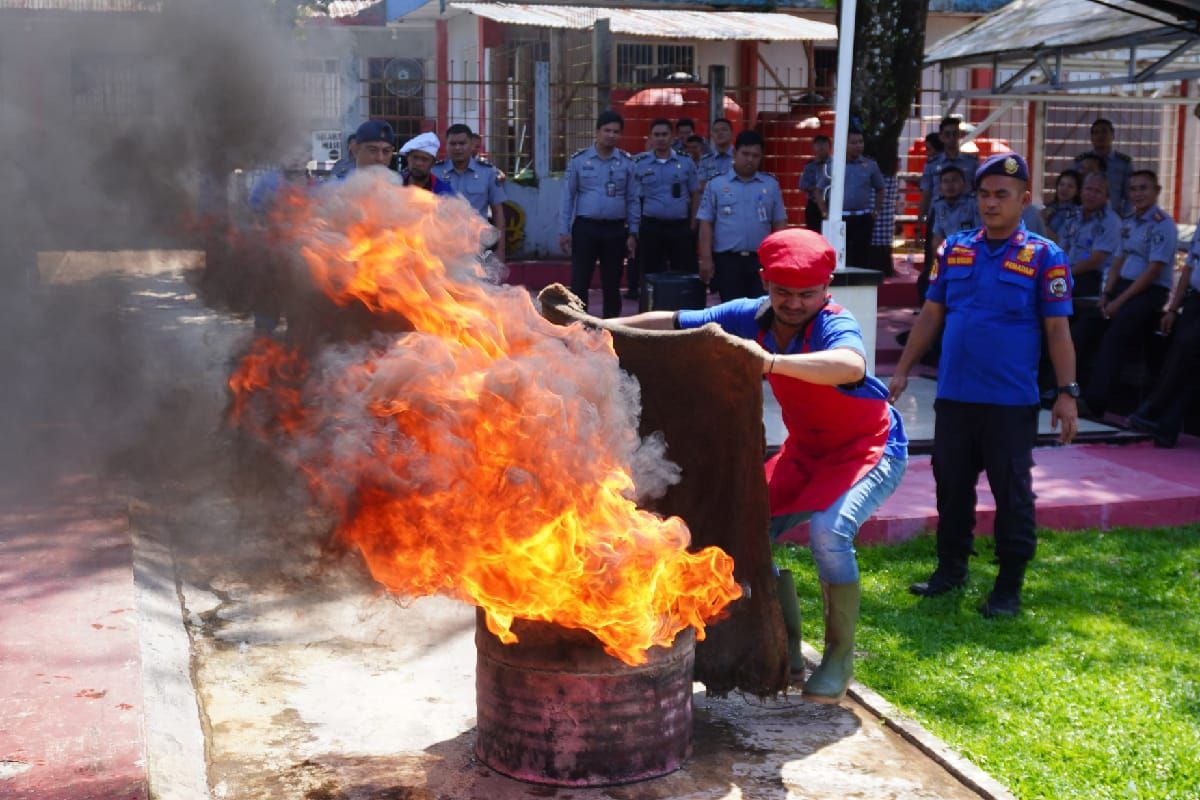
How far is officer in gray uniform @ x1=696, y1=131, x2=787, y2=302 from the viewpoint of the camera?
11.6 meters

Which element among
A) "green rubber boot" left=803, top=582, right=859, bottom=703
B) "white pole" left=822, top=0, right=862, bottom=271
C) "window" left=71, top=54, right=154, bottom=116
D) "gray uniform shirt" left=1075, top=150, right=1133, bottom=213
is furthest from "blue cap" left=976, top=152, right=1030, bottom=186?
"gray uniform shirt" left=1075, top=150, right=1133, bottom=213

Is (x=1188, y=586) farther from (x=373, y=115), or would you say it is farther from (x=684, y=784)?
(x=373, y=115)

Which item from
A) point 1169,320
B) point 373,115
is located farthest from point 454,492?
point 373,115

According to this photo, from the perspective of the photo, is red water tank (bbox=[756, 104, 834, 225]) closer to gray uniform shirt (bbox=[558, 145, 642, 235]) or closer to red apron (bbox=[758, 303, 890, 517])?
gray uniform shirt (bbox=[558, 145, 642, 235])

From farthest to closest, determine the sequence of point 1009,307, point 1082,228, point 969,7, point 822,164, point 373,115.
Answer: point 969,7 → point 373,115 → point 822,164 → point 1082,228 → point 1009,307

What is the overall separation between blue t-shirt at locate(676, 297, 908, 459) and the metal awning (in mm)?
8789

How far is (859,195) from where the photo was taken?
50.1 feet

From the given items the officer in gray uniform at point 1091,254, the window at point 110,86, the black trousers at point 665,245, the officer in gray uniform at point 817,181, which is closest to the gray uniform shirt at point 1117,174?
the officer in gray uniform at point 1091,254

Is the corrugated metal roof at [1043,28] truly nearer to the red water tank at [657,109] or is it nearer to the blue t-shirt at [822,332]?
the red water tank at [657,109]

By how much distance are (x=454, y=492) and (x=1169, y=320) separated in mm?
7297

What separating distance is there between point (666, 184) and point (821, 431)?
382 inches

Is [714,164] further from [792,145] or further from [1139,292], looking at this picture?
[1139,292]

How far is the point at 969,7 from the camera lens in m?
23.9

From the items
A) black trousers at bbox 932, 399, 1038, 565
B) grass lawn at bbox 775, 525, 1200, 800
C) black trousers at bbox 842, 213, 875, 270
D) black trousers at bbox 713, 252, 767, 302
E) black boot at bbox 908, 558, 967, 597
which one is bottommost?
grass lawn at bbox 775, 525, 1200, 800
